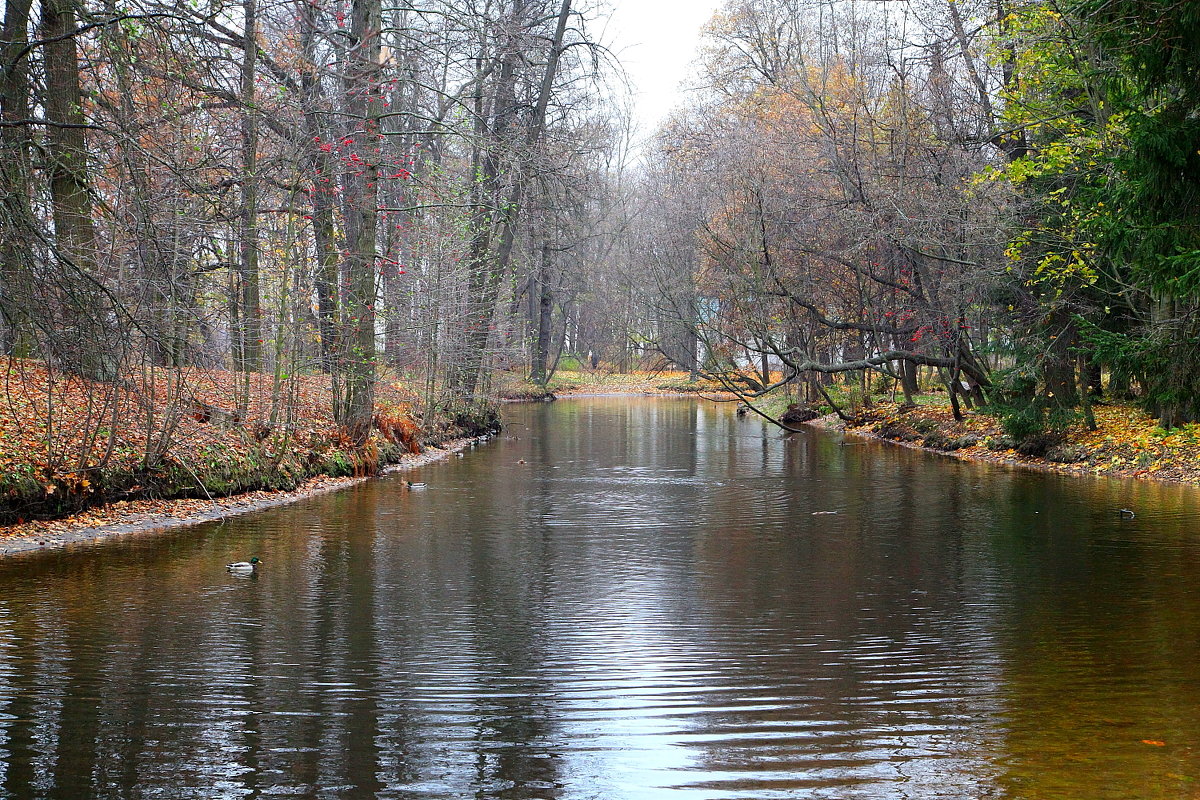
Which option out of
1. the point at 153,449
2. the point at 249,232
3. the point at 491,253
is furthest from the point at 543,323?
the point at 153,449

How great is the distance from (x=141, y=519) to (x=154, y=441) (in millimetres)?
1052

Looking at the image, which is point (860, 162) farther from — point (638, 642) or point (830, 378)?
point (638, 642)

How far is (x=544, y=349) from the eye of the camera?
47719 millimetres

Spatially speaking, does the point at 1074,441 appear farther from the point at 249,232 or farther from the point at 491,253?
the point at 249,232

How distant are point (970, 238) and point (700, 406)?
2279 cm

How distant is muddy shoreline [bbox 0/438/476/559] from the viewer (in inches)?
406

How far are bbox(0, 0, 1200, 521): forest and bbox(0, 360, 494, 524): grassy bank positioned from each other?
0.05 metres

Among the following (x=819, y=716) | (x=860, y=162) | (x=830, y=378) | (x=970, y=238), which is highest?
(x=860, y=162)

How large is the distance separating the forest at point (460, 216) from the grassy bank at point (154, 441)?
53mm

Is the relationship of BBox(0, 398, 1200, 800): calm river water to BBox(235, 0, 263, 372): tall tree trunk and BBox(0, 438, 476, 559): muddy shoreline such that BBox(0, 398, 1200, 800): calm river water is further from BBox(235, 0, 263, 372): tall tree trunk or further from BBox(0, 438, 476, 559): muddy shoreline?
BBox(235, 0, 263, 372): tall tree trunk

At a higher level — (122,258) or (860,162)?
(860,162)

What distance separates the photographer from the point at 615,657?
7.16 meters

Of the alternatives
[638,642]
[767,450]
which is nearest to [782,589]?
[638,642]

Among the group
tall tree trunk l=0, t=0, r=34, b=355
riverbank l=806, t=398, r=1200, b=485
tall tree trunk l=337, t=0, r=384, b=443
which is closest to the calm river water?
tall tree trunk l=0, t=0, r=34, b=355
